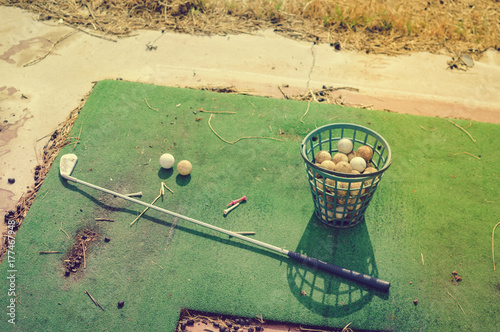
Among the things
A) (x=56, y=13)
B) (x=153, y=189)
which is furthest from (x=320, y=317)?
(x=56, y=13)

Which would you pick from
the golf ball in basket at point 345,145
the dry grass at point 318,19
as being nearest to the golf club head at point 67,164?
the dry grass at point 318,19

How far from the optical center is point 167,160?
5602mm

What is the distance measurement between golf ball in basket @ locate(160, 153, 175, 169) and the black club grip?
228 centimetres

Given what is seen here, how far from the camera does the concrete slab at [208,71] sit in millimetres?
6766

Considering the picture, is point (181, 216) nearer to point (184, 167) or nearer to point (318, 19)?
point (184, 167)

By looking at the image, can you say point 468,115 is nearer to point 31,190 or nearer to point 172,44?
point 172,44

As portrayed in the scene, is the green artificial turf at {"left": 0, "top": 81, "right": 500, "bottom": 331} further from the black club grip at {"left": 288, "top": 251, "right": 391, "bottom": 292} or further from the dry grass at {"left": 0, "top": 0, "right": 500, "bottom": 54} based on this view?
the dry grass at {"left": 0, "top": 0, "right": 500, "bottom": 54}

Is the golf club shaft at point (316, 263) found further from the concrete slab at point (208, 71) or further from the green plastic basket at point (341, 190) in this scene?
the concrete slab at point (208, 71)

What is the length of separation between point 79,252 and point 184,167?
6.05 feet

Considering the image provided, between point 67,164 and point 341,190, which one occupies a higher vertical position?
point 341,190

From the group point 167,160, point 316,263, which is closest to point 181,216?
point 167,160

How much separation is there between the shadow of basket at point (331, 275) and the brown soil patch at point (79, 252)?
2.74 meters

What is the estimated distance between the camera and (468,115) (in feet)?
22.1

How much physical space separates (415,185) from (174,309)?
394 centimetres
